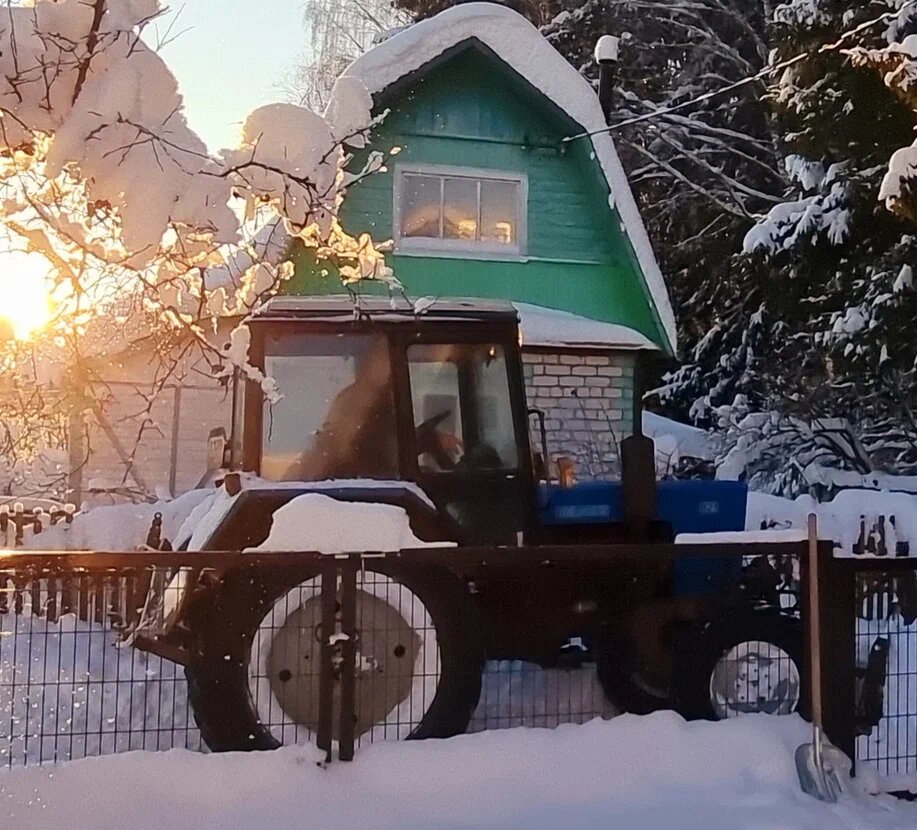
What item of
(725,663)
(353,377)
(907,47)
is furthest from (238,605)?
(907,47)

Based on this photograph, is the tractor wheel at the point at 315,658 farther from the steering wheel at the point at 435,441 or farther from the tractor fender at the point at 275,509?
the steering wheel at the point at 435,441

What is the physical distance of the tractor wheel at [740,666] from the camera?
501cm

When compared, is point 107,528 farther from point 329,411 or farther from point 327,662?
point 327,662

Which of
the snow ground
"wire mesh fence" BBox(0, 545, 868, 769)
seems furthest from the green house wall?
the snow ground

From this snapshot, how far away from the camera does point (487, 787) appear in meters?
4.36

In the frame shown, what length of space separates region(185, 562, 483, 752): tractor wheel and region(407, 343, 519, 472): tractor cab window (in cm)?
95

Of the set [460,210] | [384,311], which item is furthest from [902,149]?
[384,311]

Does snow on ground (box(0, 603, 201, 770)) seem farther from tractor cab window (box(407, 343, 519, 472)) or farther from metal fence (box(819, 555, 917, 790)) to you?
metal fence (box(819, 555, 917, 790))

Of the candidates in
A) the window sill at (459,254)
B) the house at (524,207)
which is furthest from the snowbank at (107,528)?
the window sill at (459,254)

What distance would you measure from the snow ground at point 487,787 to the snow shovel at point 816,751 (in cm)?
6

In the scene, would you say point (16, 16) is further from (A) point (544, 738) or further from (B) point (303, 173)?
(A) point (544, 738)

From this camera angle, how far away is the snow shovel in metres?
4.47

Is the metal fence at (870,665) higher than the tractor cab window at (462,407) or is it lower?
lower

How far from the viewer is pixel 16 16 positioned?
171 inches
